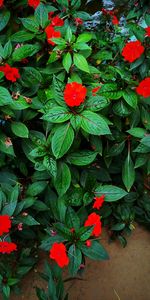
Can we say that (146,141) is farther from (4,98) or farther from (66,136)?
(4,98)

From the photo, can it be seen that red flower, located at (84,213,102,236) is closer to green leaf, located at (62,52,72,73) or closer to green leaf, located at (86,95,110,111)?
green leaf, located at (86,95,110,111)

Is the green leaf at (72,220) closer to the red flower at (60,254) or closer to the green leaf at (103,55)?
the red flower at (60,254)

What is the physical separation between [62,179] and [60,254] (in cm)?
32

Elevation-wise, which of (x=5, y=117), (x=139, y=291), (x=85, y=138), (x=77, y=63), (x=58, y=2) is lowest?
(x=139, y=291)

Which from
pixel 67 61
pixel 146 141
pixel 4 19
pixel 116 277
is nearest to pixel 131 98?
pixel 146 141

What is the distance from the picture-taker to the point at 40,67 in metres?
2.04

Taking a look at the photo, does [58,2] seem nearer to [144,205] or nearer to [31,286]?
[144,205]

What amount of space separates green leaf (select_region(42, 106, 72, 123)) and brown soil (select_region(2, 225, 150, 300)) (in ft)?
2.79

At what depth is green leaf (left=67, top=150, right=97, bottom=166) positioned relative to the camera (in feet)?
5.85

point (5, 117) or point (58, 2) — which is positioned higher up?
point (58, 2)

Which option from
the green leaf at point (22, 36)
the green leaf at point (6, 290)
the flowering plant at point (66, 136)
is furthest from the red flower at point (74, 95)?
the green leaf at point (6, 290)

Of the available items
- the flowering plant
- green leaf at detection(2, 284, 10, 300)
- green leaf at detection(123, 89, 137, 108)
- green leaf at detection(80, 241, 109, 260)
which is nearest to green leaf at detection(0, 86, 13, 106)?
the flowering plant

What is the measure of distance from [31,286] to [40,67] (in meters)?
1.13

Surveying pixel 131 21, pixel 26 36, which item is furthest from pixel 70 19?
pixel 131 21
